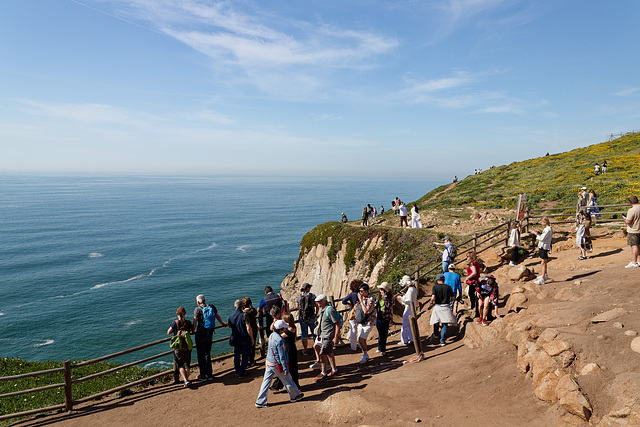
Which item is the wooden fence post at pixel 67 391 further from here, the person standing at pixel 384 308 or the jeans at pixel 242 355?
the person standing at pixel 384 308

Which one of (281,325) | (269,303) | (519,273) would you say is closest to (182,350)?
(269,303)

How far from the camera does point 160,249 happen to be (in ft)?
235

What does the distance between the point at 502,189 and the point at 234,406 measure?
1743 inches

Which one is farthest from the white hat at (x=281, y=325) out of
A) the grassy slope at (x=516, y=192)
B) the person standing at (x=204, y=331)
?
the grassy slope at (x=516, y=192)

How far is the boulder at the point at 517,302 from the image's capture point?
1110cm

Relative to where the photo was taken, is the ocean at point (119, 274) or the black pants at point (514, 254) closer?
the black pants at point (514, 254)

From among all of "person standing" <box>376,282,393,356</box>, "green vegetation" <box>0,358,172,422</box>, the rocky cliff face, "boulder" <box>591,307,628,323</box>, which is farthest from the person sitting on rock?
the rocky cliff face

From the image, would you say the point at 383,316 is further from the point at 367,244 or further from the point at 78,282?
the point at 78,282

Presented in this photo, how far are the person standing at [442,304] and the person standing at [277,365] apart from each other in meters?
4.77

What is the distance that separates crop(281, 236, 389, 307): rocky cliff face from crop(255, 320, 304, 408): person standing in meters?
14.3

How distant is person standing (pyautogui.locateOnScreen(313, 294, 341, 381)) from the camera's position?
948 centimetres

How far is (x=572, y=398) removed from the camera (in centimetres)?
617

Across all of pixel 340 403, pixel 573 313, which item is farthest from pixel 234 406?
pixel 573 313

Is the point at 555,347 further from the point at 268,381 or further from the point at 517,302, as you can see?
the point at 268,381
